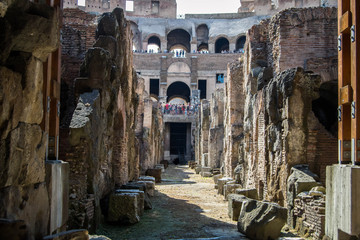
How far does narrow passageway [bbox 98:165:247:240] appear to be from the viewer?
6.77 metres

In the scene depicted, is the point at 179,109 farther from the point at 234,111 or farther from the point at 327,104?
the point at 327,104

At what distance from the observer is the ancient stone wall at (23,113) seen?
295 centimetres

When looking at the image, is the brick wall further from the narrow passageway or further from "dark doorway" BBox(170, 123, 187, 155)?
"dark doorway" BBox(170, 123, 187, 155)

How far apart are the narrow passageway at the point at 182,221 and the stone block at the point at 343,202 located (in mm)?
2374

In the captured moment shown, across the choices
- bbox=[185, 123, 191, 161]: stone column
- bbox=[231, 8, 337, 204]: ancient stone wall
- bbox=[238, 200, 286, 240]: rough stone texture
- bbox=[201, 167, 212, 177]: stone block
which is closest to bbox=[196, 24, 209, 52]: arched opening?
bbox=[185, 123, 191, 161]: stone column

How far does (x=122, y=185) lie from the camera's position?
9.35 meters

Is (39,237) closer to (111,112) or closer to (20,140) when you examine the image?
(20,140)

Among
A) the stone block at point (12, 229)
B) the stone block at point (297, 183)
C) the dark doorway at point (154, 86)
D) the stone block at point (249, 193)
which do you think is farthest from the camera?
the dark doorway at point (154, 86)

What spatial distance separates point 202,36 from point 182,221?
44286 millimetres

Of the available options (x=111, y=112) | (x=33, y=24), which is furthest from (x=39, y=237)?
(x=111, y=112)

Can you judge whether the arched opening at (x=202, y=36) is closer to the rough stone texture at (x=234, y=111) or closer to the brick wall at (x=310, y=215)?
the rough stone texture at (x=234, y=111)

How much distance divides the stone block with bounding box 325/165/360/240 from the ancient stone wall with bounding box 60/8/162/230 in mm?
3714

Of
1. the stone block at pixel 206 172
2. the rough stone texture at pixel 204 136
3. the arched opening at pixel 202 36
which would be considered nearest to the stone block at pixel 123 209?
the stone block at pixel 206 172

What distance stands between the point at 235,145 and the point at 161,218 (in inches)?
268
